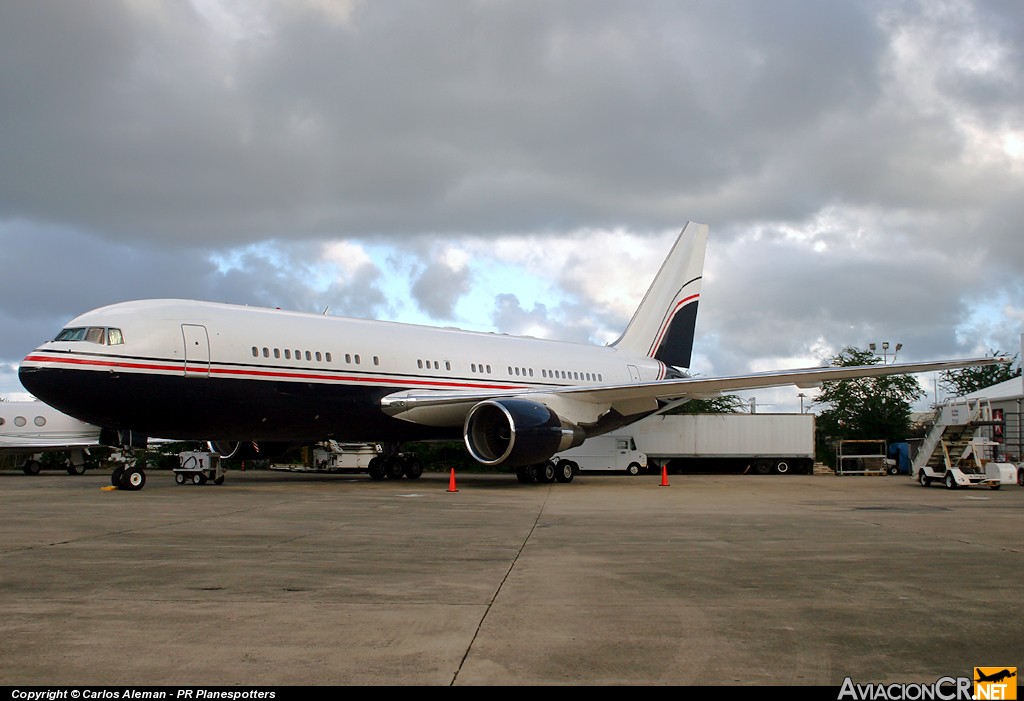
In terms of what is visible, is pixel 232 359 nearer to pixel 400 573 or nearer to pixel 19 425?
pixel 400 573

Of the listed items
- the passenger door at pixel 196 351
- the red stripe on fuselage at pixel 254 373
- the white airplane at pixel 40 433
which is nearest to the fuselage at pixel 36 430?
the white airplane at pixel 40 433

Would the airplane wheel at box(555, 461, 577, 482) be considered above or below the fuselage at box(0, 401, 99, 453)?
below

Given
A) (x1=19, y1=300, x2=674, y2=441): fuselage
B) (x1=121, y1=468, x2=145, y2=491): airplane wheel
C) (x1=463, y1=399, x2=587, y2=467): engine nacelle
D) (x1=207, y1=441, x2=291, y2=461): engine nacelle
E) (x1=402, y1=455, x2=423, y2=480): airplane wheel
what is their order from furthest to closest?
(x1=402, y1=455, x2=423, y2=480): airplane wheel
(x1=207, y1=441, x2=291, y2=461): engine nacelle
(x1=463, y1=399, x2=587, y2=467): engine nacelle
(x1=121, y1=468, x2=145, y2=491): airplane wheel
(x1=19, y1=300, x2=674, y2=441): fuselage

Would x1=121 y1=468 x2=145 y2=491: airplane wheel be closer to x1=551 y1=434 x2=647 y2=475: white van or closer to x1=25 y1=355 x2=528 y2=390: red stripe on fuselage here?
x1=25 y1=355 x2=528 y2=390: red stripe on fuselage

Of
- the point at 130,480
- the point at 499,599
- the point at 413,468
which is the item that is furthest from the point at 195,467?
the point at 499,599

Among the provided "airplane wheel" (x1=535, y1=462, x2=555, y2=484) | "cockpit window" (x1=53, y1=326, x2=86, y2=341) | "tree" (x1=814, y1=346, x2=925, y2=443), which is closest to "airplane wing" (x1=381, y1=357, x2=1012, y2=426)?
"airplane wheel" (x1=535, y1=462, x2=555, y2=484)

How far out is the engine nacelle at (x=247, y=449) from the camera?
25.0 metres

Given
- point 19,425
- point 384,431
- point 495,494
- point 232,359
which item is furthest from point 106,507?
point 19,425

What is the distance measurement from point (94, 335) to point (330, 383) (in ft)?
17.4

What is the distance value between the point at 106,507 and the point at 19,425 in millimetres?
22984

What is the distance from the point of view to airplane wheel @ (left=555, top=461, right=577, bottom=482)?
25.9 metres

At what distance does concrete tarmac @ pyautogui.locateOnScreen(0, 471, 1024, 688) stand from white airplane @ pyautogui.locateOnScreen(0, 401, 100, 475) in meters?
22.8

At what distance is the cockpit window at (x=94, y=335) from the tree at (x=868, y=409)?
4363 cm

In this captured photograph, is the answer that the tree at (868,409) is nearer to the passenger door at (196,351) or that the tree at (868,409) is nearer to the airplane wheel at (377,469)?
the airplane wheel at (377,469)
